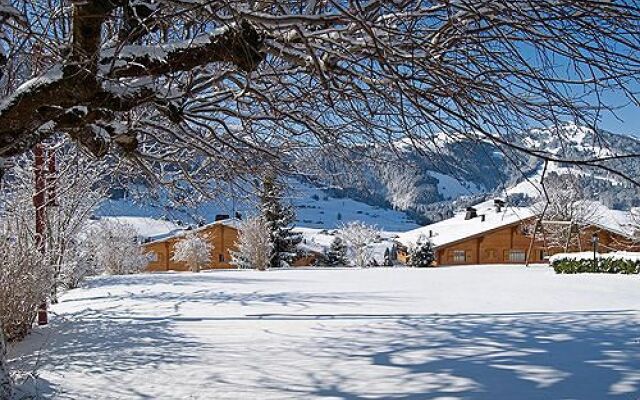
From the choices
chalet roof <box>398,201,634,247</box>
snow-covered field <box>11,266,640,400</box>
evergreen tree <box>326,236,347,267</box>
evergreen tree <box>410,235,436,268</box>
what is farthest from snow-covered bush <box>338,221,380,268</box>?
snow-covered field <box>11,266,640,400</box>

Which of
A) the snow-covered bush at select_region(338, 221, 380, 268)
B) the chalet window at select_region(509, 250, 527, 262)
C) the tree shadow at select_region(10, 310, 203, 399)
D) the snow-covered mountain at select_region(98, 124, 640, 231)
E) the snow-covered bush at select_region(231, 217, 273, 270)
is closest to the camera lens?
the snow-covered mountain at select_region(98, 124, 640, 231)

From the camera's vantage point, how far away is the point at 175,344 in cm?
689

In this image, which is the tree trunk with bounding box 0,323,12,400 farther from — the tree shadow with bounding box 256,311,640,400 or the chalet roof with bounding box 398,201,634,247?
the chalet roof with bounding box 398,201,634,247

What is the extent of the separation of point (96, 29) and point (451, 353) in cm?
456

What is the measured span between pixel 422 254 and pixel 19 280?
119 feet

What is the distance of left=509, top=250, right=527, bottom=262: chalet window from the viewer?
144 ft

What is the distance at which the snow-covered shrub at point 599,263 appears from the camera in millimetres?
17841

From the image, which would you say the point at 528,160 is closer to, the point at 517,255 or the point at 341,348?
the point at 341,348

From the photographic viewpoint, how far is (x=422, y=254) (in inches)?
1636

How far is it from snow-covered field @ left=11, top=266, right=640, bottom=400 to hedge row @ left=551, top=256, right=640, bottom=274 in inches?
255

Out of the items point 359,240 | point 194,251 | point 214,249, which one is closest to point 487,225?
point 359,240

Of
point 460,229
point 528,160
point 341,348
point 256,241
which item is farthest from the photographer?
point 460,229

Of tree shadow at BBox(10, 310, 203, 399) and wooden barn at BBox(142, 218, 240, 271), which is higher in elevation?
wooden barn at BBox(142, 218, 240, 271)

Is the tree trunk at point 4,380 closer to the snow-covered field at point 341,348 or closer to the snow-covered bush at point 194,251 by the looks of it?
the snow-covered field at point 341,348
